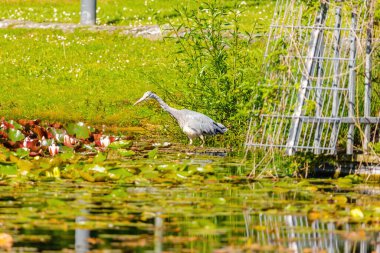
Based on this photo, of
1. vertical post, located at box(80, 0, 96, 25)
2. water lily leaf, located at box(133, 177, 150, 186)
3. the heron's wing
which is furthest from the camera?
vertical post, located at box(80, 0, 96, 25)

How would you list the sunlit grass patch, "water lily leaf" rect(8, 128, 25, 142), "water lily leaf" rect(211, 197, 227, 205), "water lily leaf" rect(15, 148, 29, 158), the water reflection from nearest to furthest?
the water reflection → "water lily leaf" rect(211, 197, 227, 205) → "water lily leaf" rect(15, 148, 29, 158) → "water lily leaf" rect(8, 128, 25, 142) → the sunlit grass patch

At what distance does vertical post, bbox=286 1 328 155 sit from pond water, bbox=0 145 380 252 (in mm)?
476

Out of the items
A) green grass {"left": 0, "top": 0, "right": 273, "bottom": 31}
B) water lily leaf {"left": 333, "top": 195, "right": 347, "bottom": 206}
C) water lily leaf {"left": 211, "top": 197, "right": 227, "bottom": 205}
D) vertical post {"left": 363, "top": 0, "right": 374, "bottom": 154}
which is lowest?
water lily leaf {"left": 333, "top": 195, "right": 347, "bottom": 206}

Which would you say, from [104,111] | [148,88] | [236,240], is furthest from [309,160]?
[148,88]

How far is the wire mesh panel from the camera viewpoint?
13.3 metres

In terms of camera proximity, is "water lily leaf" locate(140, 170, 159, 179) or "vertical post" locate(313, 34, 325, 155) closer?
"water lily leaf" locate(140, 170, 159, 179)

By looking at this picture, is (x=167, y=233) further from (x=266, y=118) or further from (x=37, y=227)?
(x=266, y=118)

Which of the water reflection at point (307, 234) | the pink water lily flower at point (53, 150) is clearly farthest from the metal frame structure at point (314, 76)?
the water reflection at point (307, 234)

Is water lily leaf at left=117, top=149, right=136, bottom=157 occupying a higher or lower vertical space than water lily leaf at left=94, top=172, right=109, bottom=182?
lower

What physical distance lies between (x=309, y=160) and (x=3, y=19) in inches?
721

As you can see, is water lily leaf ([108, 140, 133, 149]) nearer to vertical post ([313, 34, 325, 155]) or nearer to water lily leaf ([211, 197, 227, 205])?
vertical post ([313, 34, 325, 155])

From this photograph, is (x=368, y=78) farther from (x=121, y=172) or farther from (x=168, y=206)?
(x=168, y=206)

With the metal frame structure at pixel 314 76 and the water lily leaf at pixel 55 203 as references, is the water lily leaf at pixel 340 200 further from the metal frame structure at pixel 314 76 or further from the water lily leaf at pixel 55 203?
the water lily leaf at pixel 55 203

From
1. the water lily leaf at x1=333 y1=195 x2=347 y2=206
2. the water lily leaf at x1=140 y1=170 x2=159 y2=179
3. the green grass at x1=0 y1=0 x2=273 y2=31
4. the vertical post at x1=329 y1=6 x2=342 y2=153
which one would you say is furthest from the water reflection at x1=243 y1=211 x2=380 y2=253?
the green grass at x1=0 y1=0 x2=273 y2=31
